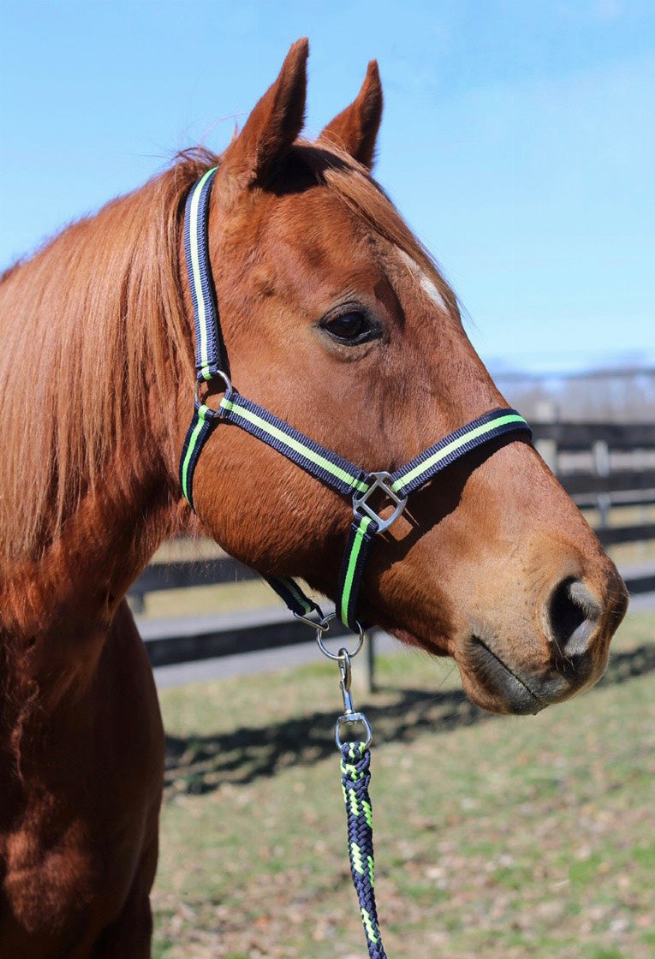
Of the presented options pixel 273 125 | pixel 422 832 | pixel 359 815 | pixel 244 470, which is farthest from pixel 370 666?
pixel 273 125

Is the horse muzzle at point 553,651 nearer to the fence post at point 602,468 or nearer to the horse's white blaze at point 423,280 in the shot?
the horse's white blaze at point 423,280

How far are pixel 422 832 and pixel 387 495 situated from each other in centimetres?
403

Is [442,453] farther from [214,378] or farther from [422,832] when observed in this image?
[422,832]

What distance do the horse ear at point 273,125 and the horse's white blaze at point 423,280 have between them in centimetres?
36

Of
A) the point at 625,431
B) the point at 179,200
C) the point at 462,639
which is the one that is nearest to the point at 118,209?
the point at 179,200

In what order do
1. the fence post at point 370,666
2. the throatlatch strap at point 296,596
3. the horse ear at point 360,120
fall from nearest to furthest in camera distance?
the throatlatch strap at point 296,596, the horse ear at point 360,120, the fence post at point 370,666

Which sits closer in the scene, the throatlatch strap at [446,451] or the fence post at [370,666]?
the throatlatch strap at [446,451]

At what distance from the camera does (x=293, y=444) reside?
6.24 feet

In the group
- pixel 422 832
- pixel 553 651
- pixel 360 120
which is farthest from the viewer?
pixel 422 832

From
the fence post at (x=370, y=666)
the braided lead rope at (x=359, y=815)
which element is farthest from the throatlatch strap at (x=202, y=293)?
Result: the fence post at (x=370, y=666)

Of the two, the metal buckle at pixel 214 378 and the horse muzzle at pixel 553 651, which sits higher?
the metal buckle at pixel 214 378

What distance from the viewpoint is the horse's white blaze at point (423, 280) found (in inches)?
78.1

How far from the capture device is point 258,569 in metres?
2.04

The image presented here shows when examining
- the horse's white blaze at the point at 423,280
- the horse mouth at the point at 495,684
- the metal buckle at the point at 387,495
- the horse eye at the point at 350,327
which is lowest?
the horse mouth at the point at 495,684
